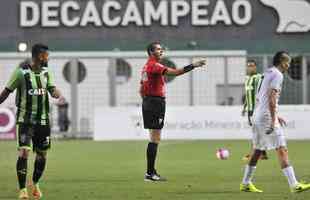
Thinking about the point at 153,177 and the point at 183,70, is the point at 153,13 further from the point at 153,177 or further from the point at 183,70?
the point at 183,70

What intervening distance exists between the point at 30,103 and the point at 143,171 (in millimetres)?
4949

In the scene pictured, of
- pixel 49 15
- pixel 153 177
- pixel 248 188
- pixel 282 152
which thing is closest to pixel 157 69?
pixel 153 177

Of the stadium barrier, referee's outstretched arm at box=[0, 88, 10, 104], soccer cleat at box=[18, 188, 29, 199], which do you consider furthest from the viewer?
the stadium barrier

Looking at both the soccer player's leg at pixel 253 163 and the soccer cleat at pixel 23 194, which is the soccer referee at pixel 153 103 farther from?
the soccer cleat at pixel 23 194

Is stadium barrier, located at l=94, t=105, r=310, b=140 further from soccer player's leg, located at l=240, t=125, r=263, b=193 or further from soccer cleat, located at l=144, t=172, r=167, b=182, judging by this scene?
soccer player's leg, located at l=240, t=125, r=263, b=193

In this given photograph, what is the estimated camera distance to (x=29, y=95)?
13906 millimetres

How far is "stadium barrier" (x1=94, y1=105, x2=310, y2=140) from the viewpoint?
31.7 meters

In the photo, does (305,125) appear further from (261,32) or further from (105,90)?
(261,32)

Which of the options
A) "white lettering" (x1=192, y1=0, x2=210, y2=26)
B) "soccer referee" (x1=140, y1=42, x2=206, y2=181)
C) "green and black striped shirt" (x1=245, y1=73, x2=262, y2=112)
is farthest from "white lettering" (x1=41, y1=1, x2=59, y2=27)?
"soccer referee" (x1=140, y1=42, x2=206, y2=181)

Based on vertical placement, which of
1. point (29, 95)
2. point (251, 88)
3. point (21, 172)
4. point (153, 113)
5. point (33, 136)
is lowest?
point (21, 172)

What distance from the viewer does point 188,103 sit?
111 feet

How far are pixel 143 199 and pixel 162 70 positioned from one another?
Answer: 3.54m

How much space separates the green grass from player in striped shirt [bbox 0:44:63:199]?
0.59 m

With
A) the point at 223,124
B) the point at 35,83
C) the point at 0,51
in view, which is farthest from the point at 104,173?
the point at 0,51
